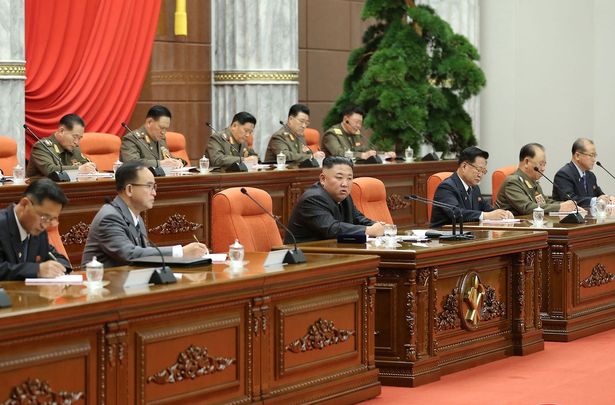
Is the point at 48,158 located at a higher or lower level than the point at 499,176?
higher

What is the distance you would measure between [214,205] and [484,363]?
1507 mm

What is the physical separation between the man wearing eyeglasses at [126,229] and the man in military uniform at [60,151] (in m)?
2.82

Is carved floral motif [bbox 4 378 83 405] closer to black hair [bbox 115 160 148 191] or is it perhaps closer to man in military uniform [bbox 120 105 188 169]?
black hair [bbox 115 160 148 191]

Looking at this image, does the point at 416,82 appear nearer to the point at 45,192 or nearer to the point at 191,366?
the point at 45,192

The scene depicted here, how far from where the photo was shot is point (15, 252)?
4660 mm

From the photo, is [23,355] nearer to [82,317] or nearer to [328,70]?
[82,317]

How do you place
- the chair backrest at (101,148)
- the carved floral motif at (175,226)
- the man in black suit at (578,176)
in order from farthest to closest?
1. the chair backrest at (101,148)
2. the man in black suit at (578,176)
3. the carved floral motif at (175,226)

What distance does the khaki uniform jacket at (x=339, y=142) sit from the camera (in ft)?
35.2

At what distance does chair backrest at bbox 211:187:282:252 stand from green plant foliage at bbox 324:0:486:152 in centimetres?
463

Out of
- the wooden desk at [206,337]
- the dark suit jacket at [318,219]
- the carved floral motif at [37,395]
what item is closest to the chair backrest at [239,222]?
the dark suit jacket at [318,219]

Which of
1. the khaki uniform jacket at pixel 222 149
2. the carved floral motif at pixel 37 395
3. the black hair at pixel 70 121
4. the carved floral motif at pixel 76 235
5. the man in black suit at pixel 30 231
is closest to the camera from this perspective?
the carved floral motif at pixel 37 395

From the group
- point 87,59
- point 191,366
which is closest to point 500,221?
point 191,366

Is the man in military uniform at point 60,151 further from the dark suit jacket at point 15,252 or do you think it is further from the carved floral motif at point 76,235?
the dark suit jacket at point 15,252

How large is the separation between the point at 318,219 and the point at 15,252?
2.02 m
